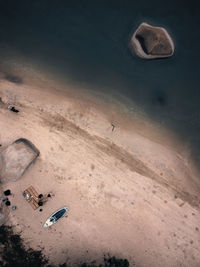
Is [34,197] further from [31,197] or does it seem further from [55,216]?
[55,216]

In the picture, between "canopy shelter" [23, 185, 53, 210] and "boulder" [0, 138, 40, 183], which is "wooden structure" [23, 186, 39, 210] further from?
"boulder" [0, 138, 40, 183]

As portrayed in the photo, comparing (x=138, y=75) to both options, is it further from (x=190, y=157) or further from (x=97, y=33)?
(x=190, y=157)

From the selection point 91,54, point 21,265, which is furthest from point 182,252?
point 91,54

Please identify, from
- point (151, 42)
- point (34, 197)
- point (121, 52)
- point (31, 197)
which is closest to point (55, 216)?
point (34, 197)

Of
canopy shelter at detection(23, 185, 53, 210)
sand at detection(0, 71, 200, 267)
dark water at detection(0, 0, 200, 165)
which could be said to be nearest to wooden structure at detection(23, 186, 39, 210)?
canopy shelter at detection(23, 185, 53, 210)

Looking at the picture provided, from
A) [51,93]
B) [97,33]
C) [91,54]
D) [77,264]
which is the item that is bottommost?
[77,264]

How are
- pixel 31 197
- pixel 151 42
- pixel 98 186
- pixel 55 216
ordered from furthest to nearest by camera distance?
pixel 151 42
pixel 98 186
pixel 31 197
pixel 55 216

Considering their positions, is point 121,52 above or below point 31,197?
above
